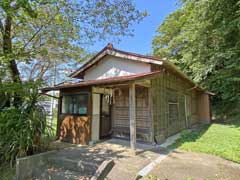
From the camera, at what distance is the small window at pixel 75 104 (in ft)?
24.5

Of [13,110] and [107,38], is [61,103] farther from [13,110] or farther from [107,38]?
[107,38]

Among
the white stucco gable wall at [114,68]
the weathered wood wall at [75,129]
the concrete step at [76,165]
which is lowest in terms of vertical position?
the concrete step at [76,165]

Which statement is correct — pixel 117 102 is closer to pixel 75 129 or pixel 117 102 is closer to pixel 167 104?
pixel 75 129

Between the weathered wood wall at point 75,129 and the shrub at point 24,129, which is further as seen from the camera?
the weathered wood wall at point 75,129

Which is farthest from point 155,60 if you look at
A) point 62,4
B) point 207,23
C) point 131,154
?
point 207,23

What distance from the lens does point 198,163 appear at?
5.00 meters

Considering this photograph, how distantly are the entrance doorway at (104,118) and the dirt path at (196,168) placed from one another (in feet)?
11.3

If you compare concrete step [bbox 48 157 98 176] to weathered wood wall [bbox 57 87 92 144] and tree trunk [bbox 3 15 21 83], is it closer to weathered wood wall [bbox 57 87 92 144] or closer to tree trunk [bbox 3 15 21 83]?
weathered wood wall [bbox 57 87 92 144]

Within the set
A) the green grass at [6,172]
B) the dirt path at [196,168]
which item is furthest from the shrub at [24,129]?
the dirt path at [196,168]

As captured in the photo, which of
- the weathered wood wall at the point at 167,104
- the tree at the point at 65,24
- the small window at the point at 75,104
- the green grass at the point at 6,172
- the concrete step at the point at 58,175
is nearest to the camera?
the concrete step at the point at 58,175

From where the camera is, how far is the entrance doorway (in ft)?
26.0

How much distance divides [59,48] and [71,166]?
8.19 meters

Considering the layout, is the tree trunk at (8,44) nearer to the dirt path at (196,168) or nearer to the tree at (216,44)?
the dirt path at (196,168)

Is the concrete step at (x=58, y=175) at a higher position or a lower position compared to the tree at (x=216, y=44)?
lower
